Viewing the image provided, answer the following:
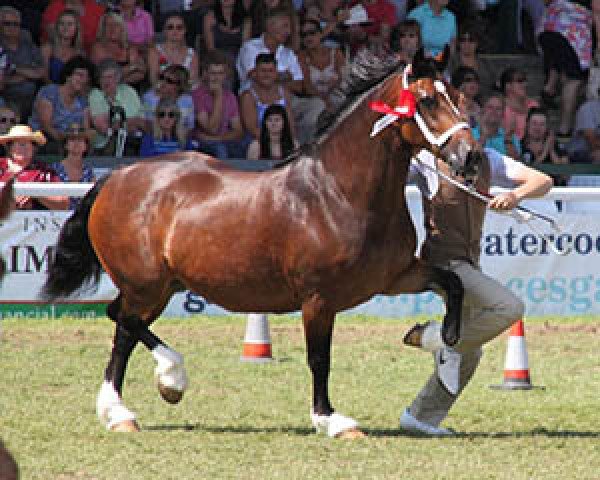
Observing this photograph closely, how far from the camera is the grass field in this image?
791 cm

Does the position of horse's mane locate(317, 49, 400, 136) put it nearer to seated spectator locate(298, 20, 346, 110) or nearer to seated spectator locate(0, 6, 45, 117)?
seated spectator locate(0, 6, 45, 117)

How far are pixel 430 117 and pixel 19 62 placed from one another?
8443 millimetres

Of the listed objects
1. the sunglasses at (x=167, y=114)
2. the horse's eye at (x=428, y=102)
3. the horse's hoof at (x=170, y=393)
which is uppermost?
the horse's eye at (x=428, y=102)

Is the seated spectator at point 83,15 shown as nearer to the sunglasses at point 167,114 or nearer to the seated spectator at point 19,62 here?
the seated spectator at point 19,62

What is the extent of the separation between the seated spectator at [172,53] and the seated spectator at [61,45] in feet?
2.71

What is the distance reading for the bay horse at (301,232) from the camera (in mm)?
8734

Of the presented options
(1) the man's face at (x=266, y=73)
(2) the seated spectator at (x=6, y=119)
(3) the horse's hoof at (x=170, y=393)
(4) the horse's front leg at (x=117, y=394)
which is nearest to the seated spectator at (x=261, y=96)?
(1) the man's face at (x=266, y=73)

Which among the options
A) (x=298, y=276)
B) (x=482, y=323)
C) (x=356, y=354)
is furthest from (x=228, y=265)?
(x=356, y=354)

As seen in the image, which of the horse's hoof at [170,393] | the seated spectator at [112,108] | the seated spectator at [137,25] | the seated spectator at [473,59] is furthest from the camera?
the seated spectator at [473,59]

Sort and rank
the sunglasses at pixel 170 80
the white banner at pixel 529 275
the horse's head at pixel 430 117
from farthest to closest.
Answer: the sunglasses at pixel 170 80 < the white banner at pixel 529 275 < the horse's head at pixel 430 117

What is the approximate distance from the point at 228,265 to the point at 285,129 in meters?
7.35

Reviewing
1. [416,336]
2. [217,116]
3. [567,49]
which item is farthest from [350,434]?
[567,49]

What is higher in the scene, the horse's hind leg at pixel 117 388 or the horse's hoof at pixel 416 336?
the horse's hoof at pixel 416 336

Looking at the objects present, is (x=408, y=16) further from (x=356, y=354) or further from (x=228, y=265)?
(x=228, y=265)
